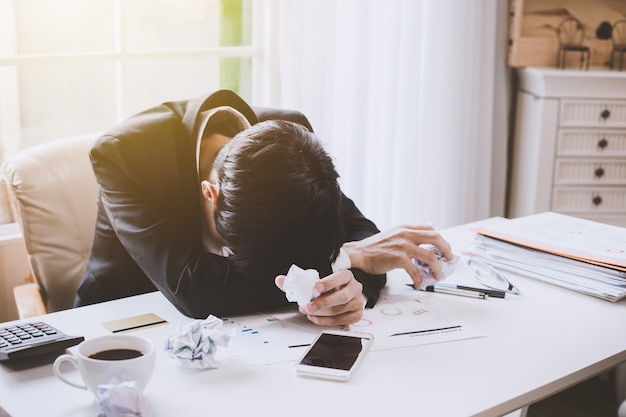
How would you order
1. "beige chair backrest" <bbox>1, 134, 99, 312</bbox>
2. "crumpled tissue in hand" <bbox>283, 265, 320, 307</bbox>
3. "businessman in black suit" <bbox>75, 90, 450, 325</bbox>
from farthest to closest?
1. "beige chair backrest" <bbox>1, 134, 99, 312</bbox>
2. "businessman in black suit" <bbox>75, 90, 450, 325</bbox>
3. "crumpled tissue in hand" <bbox>283, 265, 320, 307</bbox>

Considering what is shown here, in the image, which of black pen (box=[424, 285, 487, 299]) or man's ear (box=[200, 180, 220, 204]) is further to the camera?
black pen (box=[424, 285, 487, 299])

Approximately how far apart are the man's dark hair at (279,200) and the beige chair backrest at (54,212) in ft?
2.01

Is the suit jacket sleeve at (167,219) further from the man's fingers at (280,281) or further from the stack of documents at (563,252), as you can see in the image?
the stack of documents at (563,252)

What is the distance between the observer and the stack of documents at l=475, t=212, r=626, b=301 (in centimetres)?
150

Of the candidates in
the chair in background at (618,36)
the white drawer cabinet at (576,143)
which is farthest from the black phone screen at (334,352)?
the chair in background at (618,36)

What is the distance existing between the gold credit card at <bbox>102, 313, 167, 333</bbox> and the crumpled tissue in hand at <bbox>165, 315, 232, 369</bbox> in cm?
15

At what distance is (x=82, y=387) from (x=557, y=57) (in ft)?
8.91

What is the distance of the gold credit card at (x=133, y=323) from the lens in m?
1.29

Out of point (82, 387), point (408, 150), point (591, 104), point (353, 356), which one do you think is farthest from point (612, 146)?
point (82, 387)

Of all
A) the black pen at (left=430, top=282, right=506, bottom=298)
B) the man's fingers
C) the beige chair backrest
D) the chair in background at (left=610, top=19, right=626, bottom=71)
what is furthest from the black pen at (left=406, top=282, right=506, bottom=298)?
the chair in background at (left=610, top=19, right=626, bottom=71)

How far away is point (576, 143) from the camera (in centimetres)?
303

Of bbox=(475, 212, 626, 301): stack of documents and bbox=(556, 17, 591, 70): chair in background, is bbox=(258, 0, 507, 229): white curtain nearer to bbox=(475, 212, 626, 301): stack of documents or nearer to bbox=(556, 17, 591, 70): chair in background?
bbox=(556, 17, 591, 70): chair in background

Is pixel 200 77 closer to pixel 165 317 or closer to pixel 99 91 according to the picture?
pixel 99 91

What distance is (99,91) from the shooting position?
248 centimetres
